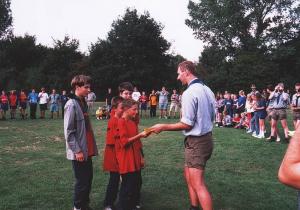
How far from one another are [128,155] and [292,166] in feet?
14.2

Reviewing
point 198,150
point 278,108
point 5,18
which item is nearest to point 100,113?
point 278,108

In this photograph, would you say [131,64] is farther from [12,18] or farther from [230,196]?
[230,196]

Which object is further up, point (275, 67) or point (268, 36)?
point (268, 36)

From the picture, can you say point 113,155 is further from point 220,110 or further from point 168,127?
point 220,110

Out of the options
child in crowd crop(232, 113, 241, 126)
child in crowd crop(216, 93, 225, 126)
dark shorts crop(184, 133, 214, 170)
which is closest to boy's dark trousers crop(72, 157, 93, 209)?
dark shorts crop(184, 133, 214, 170)

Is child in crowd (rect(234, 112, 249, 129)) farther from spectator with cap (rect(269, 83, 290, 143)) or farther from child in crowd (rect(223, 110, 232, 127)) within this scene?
spectator with cap (rect(269, 83, 290, 143))

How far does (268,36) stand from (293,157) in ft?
169

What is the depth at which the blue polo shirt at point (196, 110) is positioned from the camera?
506 cm

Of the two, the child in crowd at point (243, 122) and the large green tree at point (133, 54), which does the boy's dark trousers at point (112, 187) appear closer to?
the child in crowd at point (243, 122)

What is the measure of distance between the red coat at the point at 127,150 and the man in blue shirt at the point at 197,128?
59cm

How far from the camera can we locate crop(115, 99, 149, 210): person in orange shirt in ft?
17.6

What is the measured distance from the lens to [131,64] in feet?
154

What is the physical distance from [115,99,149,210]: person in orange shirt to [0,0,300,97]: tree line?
126 ft

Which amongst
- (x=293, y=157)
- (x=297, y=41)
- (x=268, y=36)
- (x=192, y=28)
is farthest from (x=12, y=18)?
(x=293, y=157)
